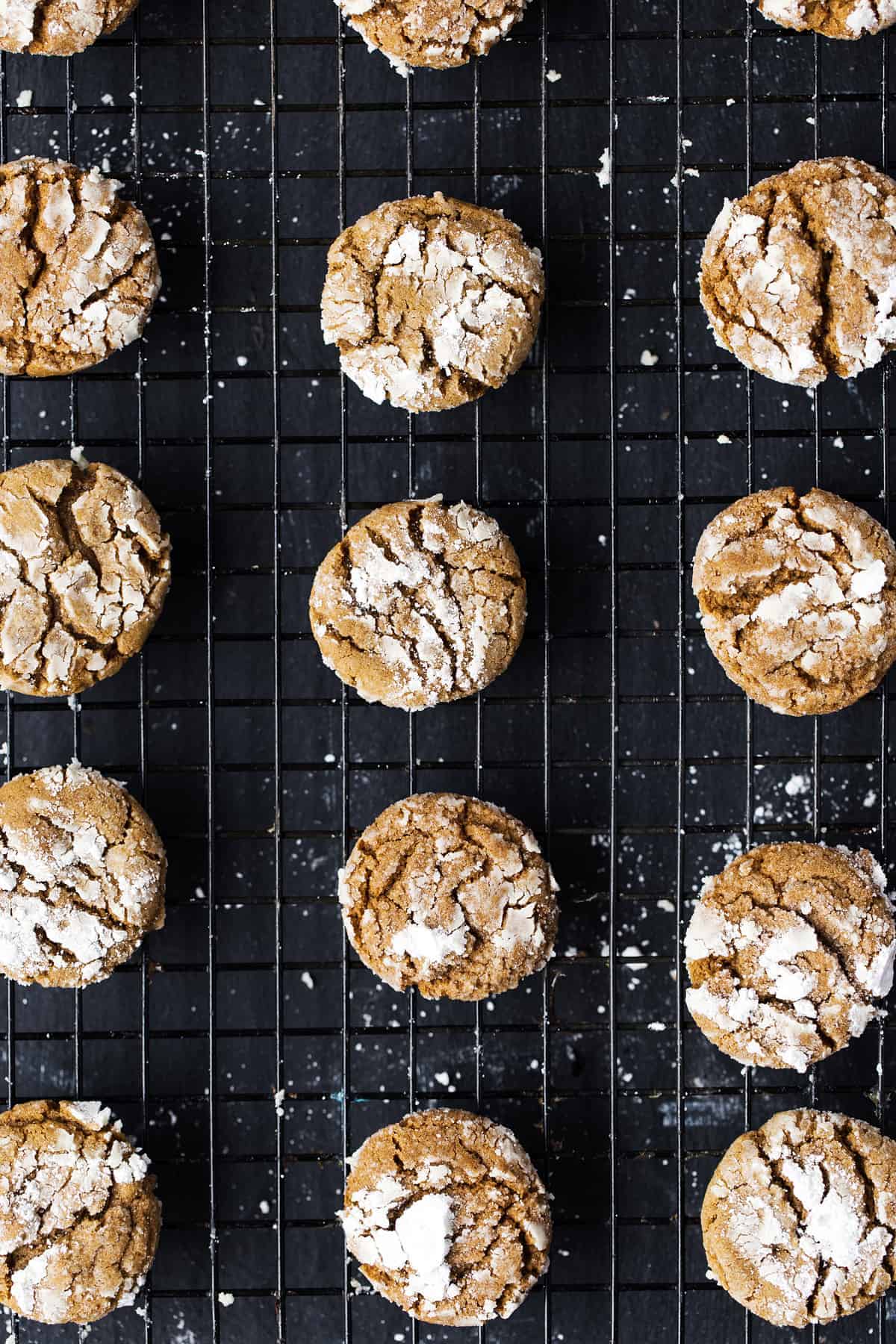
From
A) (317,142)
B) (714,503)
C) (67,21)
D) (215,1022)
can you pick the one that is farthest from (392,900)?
(67,21)

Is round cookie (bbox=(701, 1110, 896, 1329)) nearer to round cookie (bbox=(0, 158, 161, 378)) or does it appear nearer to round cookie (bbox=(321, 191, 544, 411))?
round cookie (bbox=(321, 191, 544, 411))

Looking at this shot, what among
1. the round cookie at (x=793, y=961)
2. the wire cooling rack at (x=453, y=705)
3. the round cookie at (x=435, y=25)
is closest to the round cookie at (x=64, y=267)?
the wire cooling rack at (x=453, y=705)

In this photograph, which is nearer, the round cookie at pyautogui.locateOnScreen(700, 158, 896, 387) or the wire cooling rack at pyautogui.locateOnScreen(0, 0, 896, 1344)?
the round cookie at pyautogui.locateOnScreen(700, 158, 896, 387)

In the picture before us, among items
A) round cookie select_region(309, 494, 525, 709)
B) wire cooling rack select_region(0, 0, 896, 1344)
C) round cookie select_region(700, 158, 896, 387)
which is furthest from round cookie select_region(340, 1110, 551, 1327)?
round cookie select_region(700, 158, 896, 387)

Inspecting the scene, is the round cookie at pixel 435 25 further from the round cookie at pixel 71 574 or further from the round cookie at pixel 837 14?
the round cookie at pixel 71 574

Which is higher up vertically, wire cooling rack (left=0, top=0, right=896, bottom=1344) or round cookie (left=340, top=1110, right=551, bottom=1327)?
wire cooling rack (left=0, top=0, right=896, bottom=1344)

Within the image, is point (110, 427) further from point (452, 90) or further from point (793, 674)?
point (793, 674)
